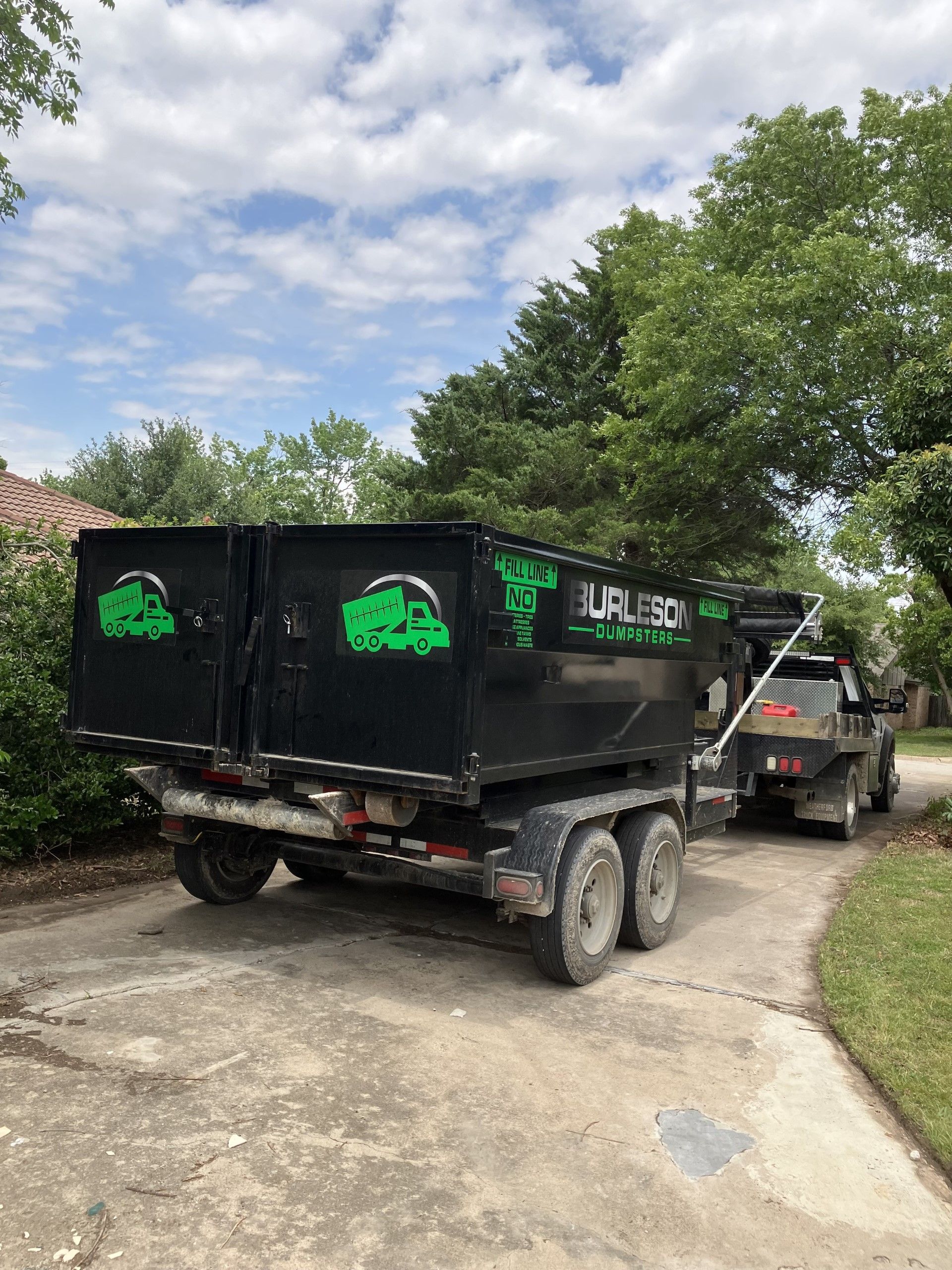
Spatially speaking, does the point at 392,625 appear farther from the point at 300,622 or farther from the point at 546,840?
the point at 546,840

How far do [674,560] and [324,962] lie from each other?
19.1m

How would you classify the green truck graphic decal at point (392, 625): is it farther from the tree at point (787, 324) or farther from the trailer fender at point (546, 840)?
the tree at point (787, 324)

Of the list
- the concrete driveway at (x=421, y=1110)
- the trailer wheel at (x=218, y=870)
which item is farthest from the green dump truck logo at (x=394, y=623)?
the trailer wheel at (x=218, y=870)

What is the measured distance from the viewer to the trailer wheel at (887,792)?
45.1 feet

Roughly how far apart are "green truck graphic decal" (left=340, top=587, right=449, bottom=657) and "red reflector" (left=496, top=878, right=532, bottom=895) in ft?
4.30

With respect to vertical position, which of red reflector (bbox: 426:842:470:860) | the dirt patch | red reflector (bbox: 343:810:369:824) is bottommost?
the dirt patch

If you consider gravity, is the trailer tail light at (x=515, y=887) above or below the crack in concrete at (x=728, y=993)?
above

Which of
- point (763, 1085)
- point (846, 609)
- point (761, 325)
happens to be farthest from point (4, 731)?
point (846, 609)

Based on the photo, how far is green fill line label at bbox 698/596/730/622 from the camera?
25.0ft

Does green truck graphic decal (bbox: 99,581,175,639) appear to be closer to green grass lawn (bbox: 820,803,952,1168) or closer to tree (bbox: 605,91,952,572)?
green grass lawn (bbox: 820,803,952,1168)

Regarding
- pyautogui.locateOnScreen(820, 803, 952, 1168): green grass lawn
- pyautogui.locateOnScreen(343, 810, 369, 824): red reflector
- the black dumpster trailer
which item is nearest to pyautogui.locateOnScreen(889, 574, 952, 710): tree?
pyautogui.locateOnScreen(820, 803, 952, 1168): green grass lawn

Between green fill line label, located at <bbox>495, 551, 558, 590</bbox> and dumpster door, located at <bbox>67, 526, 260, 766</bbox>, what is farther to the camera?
dumpster door, located at <bbox>67, 526, 260, 766</bbox>

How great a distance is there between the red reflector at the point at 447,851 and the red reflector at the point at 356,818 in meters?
0.48

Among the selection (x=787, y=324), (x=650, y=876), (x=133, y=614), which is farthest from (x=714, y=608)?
(x=787, y=324)
